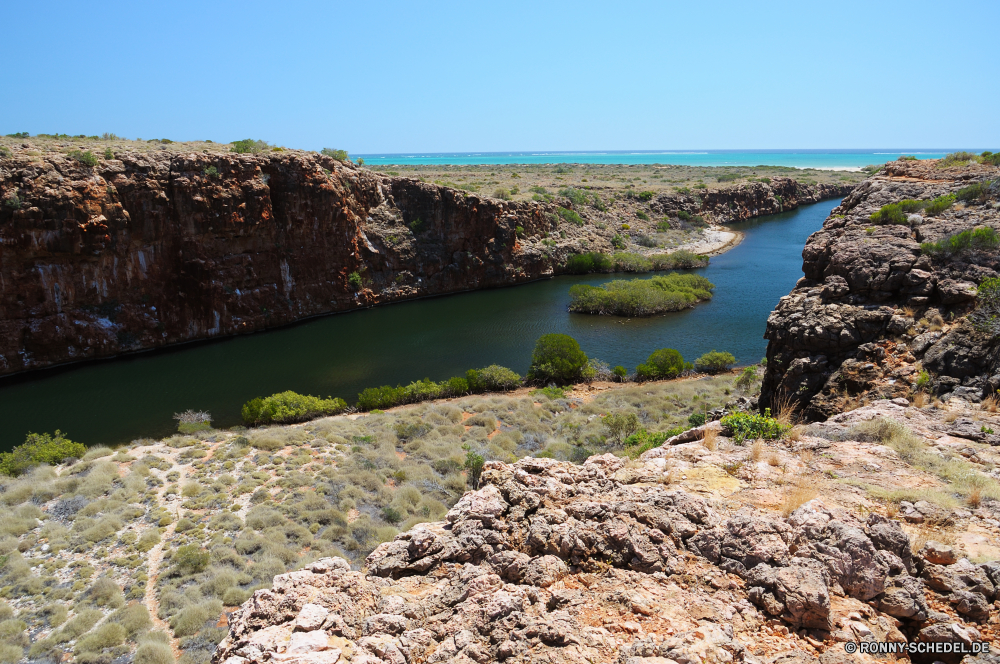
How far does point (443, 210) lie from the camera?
4691 cm

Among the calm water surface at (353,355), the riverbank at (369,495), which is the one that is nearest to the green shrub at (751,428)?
the riverbank at (369,495)

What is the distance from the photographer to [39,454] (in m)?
17.9

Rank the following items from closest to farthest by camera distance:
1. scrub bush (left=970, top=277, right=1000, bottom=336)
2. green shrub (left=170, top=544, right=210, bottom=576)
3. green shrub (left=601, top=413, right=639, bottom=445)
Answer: scrub bush (left=970, top=277, right=1000, bottom=336) → green shrub (left=170, top=544, right=210, bottom=576) → green shrub (left=601, top=413, right=639, bottom=445)

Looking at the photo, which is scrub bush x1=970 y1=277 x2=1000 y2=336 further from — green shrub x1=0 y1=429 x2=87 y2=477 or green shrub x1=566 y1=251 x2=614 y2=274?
green shrub x1=566 y1=251 x2=614 y2=274

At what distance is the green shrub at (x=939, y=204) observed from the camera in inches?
553

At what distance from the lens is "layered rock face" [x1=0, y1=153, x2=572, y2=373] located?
95.2 feet

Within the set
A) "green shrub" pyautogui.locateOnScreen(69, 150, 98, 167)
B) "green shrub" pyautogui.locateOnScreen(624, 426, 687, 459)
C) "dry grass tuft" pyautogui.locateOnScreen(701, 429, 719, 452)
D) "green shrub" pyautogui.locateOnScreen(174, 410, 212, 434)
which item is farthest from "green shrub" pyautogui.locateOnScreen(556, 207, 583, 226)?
"dry grass tuft" pyautogui.locateOnScreen(701, 429, 719, 452)

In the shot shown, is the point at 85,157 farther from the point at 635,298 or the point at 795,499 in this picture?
the point at 795,499

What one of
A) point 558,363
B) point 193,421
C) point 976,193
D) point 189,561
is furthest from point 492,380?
point 976,193

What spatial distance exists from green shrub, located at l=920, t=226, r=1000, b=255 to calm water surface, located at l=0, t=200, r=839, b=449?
57.7ft

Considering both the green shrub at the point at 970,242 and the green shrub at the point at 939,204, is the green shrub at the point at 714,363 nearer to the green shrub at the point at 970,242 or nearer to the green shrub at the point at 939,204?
the green shrub at the point at 939,204

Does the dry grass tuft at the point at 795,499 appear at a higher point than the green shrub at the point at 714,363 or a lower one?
higher

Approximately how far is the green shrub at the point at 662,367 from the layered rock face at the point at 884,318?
1282cm

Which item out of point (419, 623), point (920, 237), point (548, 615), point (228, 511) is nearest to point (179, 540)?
point (228, 511)
